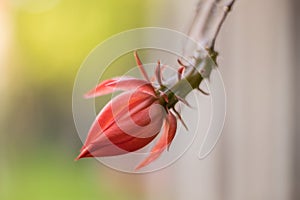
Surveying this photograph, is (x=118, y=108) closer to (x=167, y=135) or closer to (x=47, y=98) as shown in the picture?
(x=167, y=135)

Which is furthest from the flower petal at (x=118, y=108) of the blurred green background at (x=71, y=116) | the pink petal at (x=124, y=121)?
the blurred green background at (x=71, y=116)

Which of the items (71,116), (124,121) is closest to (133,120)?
(124,121)

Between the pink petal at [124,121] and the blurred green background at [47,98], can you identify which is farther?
the blurred green background at [47,98]

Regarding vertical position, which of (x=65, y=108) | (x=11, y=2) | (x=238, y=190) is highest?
(x=11, y=2)

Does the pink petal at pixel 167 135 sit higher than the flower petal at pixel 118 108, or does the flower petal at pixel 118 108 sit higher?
the flower petal at pixel 118 108

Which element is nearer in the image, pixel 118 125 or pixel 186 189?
pixel 118 125

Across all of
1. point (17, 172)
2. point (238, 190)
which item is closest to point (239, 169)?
point (238, 190)

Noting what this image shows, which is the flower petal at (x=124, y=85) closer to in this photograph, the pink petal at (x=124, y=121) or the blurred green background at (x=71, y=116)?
the pink petal at (x=124, y=121)

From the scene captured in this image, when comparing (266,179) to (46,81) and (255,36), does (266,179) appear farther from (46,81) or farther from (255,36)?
(46,81)
